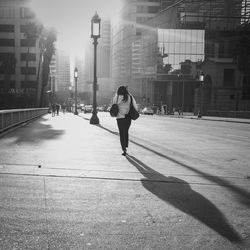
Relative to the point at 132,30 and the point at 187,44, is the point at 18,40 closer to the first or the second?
the point at 132,30

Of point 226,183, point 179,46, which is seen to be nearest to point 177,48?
point 179,46

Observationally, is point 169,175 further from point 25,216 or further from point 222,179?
point 25,216

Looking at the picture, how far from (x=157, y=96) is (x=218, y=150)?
79.6 m

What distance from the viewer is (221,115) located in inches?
1848

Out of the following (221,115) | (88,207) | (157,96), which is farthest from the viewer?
(157,96)

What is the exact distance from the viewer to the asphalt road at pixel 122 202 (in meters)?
3.62

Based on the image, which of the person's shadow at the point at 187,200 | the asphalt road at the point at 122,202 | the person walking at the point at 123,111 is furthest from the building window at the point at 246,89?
the person's shadow at the point at 187,200

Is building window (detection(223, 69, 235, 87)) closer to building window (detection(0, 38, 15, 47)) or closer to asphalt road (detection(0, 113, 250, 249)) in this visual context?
asphalt road (detection(0, 113, 250, 249))

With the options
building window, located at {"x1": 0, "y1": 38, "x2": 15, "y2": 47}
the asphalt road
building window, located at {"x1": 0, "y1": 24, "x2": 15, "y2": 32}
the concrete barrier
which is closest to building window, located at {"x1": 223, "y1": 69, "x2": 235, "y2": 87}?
the concrete barrier

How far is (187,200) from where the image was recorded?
199 inches

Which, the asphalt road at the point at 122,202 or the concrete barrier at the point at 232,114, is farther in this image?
the concrete barrier at the point at 232,114

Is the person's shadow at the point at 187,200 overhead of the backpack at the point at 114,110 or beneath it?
beneath

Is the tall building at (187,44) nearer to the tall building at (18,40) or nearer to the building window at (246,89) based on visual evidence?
the building window at (246,89)

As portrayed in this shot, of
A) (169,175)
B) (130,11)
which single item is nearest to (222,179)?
(169,175)
